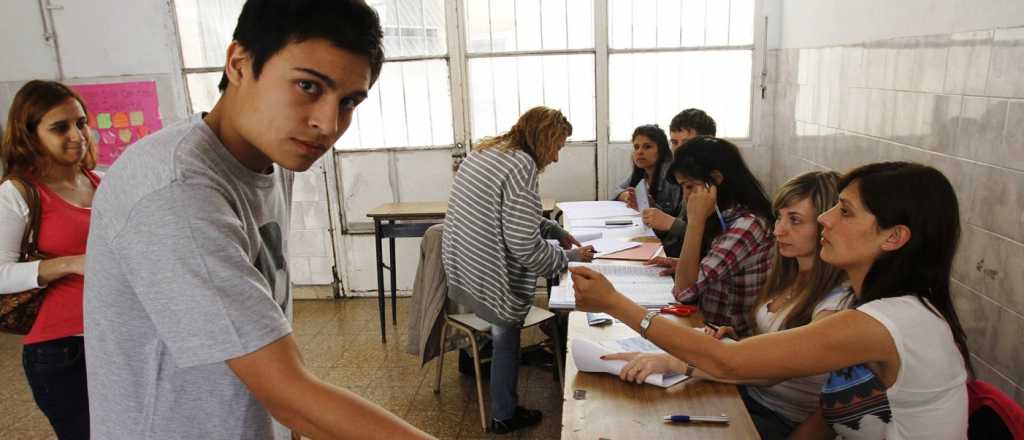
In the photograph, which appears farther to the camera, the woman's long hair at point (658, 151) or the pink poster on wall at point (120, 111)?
the pink poster on wall at point (120, 111)

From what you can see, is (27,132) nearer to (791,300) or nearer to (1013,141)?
(791,300)

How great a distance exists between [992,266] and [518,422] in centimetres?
178

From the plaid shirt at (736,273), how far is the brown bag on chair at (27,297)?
5.96 feet

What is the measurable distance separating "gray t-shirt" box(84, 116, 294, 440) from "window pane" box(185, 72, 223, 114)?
396 cm

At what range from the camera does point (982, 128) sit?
1887 mm

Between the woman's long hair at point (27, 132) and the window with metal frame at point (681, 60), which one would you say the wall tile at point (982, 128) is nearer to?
the window with metal frame at point (681, 60)

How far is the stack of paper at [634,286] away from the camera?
209 centimetres

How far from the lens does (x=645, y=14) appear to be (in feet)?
13.4

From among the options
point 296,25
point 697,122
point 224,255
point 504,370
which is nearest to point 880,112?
point 697,122

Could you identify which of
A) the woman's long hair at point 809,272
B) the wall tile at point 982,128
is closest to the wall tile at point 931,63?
the wall tile at point 982,128

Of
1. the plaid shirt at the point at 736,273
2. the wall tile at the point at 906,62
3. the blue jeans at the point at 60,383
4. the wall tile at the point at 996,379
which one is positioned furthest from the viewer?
the wall tile at the point at 906,62

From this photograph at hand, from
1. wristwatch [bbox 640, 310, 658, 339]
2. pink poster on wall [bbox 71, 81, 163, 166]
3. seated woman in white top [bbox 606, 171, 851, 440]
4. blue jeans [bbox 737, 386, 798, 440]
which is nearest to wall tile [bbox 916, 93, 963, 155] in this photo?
seated woman in white top [bbox 606, 171, 851, 440]

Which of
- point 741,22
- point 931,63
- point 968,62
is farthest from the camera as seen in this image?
point 741,22

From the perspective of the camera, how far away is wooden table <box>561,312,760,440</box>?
1275 mm
